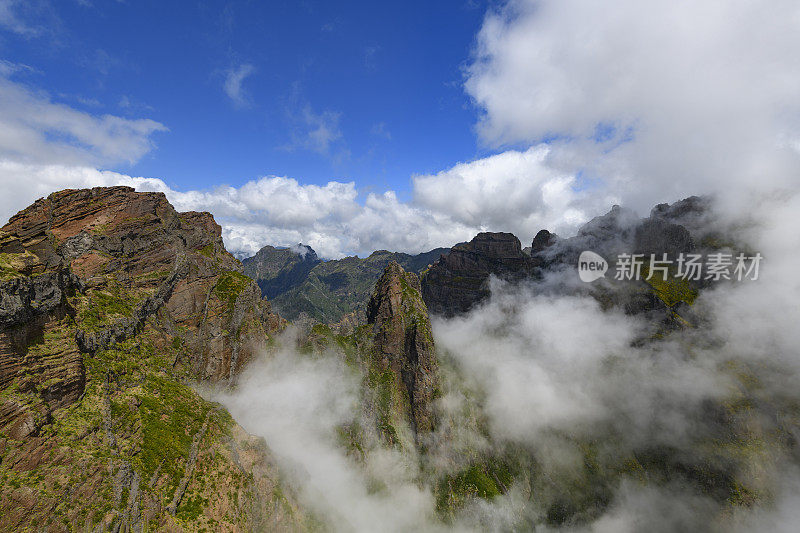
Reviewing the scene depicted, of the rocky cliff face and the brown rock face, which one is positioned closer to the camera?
the rocky cliff face

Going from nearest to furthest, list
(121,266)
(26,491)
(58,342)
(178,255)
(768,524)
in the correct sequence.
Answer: (26,491), (58,342), (121,266), (178,255), (768,524)

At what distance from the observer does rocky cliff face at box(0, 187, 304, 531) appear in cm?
4684

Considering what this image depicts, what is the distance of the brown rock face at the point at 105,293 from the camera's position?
166 feet

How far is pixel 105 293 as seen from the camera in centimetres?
8894

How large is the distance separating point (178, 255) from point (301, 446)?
137434 mm

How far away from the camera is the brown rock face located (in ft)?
166

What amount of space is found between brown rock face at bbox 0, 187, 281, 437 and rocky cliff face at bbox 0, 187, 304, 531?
340 millimetres

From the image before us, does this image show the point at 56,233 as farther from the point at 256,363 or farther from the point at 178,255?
the point at 256,363

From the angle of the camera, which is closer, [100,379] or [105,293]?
[100,379]

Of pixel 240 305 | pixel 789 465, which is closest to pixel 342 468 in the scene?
pixel 240 305

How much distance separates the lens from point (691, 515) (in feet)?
634

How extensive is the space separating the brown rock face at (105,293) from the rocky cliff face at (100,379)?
34 centimetres

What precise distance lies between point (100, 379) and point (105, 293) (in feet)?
126

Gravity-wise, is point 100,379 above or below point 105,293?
below
